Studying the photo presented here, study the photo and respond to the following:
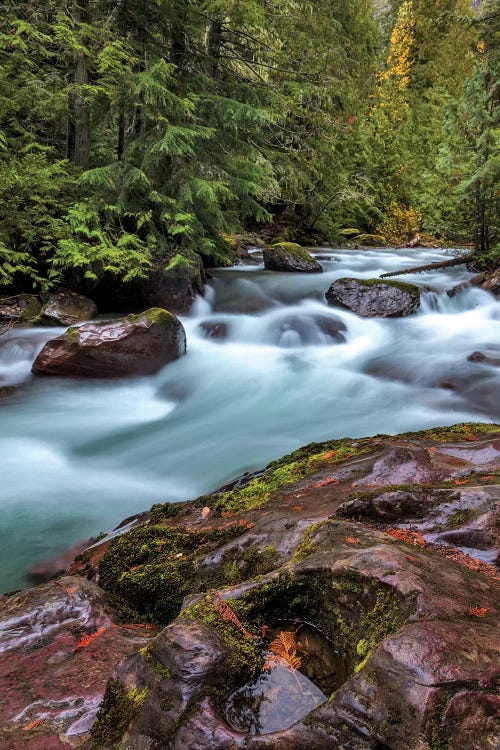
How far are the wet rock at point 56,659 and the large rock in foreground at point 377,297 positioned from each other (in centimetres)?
868

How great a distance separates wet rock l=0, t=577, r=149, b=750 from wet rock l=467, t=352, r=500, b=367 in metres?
6.66

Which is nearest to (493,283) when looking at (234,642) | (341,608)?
(341,608)

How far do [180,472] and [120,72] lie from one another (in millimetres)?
6987

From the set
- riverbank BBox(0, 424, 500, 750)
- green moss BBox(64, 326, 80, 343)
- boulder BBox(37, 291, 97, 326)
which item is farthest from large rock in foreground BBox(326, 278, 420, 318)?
riverbank BBox(0, 424, 500, 750)

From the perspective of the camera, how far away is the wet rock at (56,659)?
1.43 metres

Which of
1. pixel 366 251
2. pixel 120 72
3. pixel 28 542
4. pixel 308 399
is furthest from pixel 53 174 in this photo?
pixel 366 251

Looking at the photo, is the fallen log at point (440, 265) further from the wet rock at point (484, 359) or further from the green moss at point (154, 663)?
the green moss at point (154, 663)

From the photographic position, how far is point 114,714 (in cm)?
132

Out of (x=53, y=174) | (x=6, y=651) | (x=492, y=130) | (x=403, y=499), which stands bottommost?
(x=6, y=651)

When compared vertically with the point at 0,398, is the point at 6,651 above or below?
above

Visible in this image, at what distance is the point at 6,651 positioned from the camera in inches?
74.4

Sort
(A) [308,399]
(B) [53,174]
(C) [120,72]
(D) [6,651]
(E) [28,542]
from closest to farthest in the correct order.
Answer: (D) [6,651]
(E) [28,542]
(A) [308,399]
(C) [120,72]
(B) [53,174]

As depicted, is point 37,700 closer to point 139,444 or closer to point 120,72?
point 139,444

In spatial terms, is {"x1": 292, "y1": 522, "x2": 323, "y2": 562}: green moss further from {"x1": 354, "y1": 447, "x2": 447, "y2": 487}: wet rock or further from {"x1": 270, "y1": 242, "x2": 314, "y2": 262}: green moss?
{"x1": 270, "y1": 242, "x2": 314, "y2": 262}: green moss
